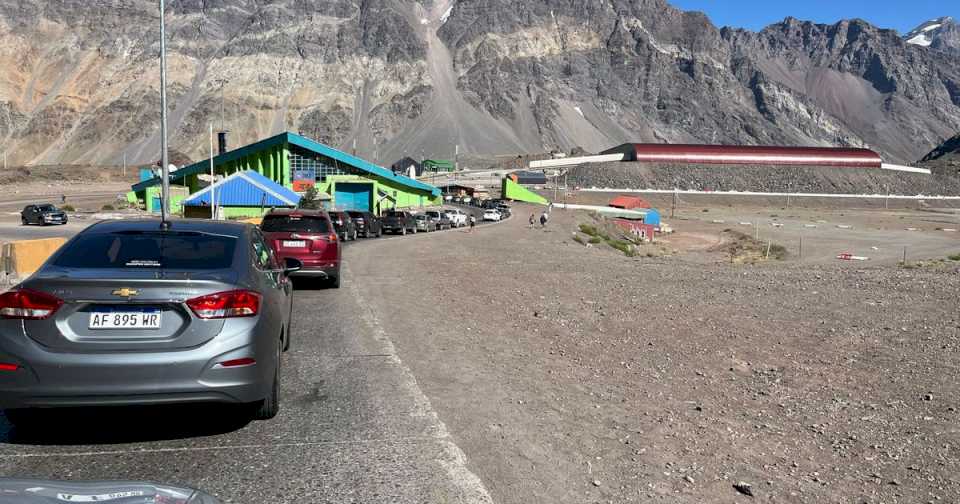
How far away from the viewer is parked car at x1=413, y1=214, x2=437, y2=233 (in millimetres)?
48694

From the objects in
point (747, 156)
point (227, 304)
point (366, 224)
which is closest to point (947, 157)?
point (747, 156)

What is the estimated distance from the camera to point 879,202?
407 ft

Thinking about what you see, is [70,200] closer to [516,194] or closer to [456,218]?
[456,218]

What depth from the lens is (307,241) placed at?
15.7 m

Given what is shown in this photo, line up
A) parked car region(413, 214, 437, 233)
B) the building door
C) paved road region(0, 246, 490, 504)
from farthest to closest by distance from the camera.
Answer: the building door, parked car region(413, 214, 437, 233), paved road region(0, 246, 490, 504)

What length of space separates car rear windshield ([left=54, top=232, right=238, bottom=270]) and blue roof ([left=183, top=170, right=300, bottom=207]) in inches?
1589

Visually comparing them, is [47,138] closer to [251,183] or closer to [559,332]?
[251,183]

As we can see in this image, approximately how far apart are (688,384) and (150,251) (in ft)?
17.8

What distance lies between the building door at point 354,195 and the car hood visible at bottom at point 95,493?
60.7 metres

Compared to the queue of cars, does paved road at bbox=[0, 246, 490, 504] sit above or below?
below

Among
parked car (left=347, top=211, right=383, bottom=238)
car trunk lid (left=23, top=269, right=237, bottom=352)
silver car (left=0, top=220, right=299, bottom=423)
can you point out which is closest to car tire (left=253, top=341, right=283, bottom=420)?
silver car (left=0, top=220, right=299, bottom=423)

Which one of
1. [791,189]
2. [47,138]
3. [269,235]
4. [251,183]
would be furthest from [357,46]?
[269,235]

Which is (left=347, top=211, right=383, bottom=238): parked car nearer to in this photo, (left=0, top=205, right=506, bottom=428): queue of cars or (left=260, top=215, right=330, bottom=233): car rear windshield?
(left=260, top=215, right=330, bottom=233): car rear windshield

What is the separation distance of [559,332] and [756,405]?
421 cm
